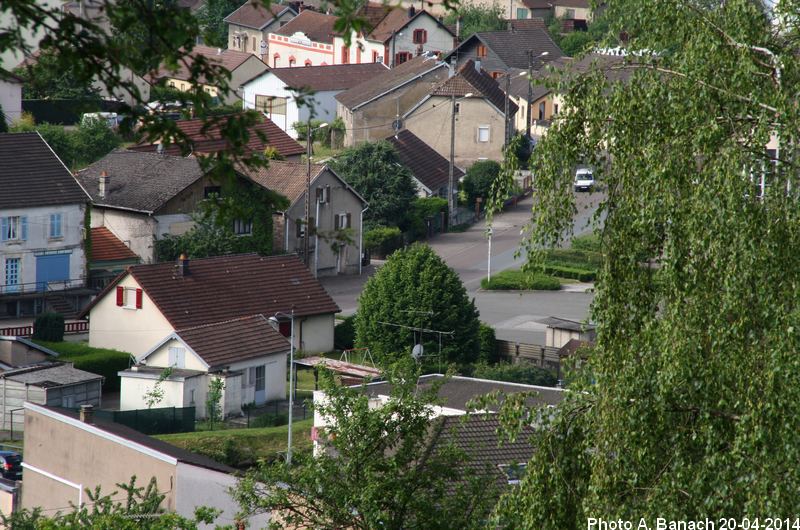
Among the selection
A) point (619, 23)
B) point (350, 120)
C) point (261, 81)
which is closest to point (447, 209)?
point (350, 120)

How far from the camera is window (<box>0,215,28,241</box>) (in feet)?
135

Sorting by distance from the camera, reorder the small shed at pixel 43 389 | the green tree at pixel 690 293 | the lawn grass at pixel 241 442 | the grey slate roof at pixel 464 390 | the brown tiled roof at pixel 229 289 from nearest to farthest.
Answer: the green tree at pixel 690 293 < the grey slate roof at pixel 464 390 < the lawn grass at pixel 241 442 < the small shed at pixel 43 389 < the brown tiled roof at pixel 229 289

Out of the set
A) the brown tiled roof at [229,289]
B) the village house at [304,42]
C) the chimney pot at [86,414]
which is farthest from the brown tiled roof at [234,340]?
the village house at [304,42]

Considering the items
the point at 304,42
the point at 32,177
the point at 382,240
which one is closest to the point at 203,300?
the point at 32,177

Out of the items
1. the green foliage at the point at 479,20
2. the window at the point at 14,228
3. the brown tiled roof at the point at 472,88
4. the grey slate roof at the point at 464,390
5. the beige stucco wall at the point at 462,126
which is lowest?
the grey slate roof at the point at 464,390

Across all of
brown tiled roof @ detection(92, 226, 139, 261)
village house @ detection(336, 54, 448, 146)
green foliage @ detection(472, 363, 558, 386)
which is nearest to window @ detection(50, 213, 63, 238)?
brown tiled roof @ detection(92, 226, 139, 261)

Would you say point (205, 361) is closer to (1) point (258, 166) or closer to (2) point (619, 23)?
(2) point (619, 23)

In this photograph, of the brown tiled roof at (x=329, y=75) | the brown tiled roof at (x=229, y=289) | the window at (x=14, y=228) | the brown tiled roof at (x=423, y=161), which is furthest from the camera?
the brown tiled roof at (x=329, y=75)

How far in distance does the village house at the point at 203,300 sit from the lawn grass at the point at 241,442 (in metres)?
6.52

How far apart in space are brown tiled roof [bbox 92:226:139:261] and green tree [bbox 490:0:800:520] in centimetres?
3462

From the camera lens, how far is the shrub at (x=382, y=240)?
5019cm

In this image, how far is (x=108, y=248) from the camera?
146ft

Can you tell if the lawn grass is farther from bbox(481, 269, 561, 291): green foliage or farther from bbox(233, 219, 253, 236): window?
bbox(481, 269, 561, 291): green foliage

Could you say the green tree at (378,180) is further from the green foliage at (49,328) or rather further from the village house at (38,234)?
the green foliage at (49,328)
